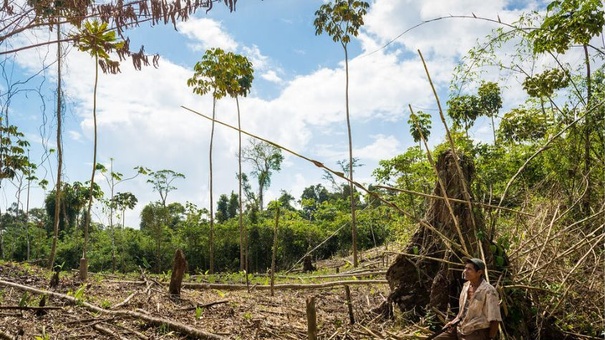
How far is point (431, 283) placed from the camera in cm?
636

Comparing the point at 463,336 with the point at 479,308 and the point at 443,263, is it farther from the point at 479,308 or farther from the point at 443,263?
the point at 443,263

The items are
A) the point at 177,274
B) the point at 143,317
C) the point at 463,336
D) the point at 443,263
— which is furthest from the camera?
the point at 177,274

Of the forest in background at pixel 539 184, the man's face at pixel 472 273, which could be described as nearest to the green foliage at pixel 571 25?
the forest in background at pixel 539 184

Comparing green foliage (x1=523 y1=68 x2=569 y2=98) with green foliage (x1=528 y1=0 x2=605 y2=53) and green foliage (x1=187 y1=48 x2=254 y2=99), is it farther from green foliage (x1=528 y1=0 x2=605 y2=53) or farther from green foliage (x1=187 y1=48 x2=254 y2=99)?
green foliage (x1=187 y1=48 x2=254 y2=99)

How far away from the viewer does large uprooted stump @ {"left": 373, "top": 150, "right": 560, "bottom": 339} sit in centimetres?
551

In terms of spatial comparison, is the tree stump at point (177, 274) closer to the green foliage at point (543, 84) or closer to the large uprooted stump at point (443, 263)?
the large uprooted stump at point (443, 263)

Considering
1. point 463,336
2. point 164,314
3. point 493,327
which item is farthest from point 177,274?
point 493,327

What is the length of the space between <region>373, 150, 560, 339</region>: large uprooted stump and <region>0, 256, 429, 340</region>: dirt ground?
459mm

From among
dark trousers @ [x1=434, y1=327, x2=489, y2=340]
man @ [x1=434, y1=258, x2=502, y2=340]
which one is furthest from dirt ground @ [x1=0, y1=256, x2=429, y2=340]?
man @ [x1=434, y1=258, x2=502, y2=340]

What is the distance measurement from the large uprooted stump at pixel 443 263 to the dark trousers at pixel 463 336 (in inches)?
32.1

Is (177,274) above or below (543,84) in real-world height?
below

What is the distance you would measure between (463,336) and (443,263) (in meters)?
1.76

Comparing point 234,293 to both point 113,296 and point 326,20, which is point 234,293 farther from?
point 326,20

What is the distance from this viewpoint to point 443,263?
20.1 feet
